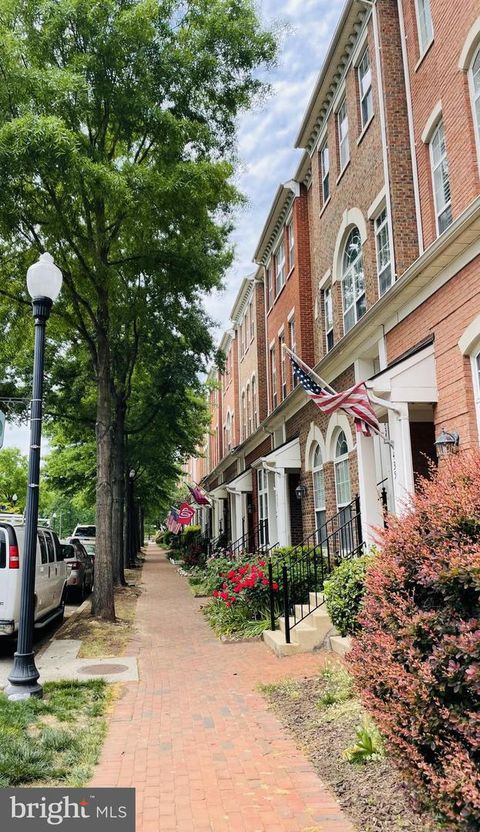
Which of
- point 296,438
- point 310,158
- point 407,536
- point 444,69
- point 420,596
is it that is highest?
point 310,158

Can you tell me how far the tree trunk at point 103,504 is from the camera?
12.6 m

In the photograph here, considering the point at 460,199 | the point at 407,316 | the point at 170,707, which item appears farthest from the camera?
the point at 407,316

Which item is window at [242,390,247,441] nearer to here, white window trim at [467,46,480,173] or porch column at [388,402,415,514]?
porch column at [388,402,415,514]

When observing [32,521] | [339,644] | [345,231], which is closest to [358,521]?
[339,644]

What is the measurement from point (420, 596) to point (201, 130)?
1134 cm

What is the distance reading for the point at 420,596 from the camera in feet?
12.1

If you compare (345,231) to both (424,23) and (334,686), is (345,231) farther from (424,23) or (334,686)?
(334,686)

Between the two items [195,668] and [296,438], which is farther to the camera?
[296,438]

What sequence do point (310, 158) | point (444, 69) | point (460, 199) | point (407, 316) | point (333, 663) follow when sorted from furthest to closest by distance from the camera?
point (310, 158)
point (407, 316)
point (444, 69)
point (460, 199)
point (333, 663)

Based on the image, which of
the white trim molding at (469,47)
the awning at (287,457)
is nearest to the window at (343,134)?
the white trim molding at (469,47)

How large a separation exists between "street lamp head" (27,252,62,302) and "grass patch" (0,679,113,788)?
15.0ft

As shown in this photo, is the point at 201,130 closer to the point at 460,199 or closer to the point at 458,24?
the point at 458,24

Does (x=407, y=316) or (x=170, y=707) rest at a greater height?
(x=407, y=316)

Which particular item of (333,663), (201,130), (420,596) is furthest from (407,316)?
(420,596)
